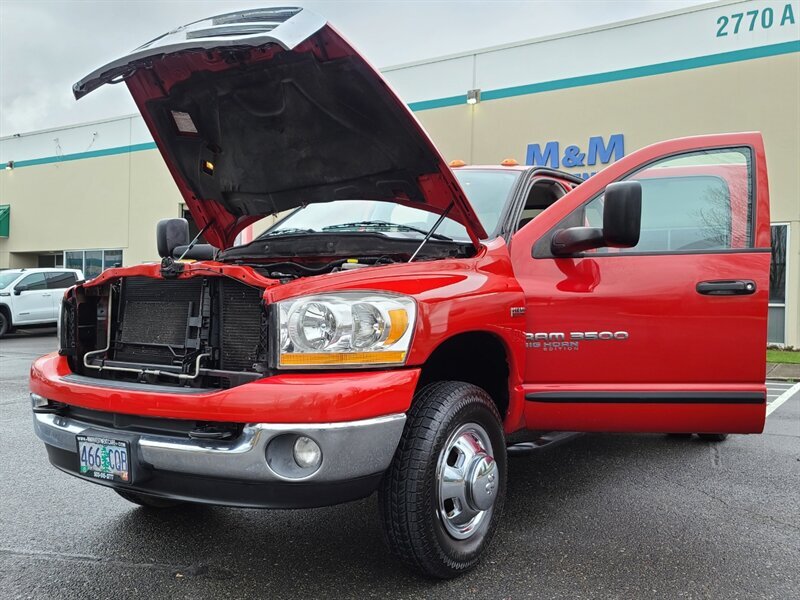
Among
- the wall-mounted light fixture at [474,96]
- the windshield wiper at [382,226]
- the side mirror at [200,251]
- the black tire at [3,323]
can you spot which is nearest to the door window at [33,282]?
the black tire at [3,323]

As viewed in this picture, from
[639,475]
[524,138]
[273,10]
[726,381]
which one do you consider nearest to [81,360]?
[273,10]

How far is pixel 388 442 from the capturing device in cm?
241

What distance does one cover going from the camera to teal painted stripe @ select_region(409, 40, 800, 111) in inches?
500

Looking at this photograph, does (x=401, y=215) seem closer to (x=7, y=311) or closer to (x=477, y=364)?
(x=477, y=364)

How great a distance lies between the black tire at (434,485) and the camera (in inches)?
98.6

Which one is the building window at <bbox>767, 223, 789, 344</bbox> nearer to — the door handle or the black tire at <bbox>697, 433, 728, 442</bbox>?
the black tire at <bbox>697, 433, 728, 442</bbox>

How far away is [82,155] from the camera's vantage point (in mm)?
23281

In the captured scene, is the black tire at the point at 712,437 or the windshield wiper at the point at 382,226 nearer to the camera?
the windshield wiper at the point at 382,226

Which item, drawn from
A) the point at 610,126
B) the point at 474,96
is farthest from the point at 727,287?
the point at 474,96

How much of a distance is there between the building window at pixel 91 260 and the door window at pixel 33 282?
594 centimetres

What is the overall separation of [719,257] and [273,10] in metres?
2.36

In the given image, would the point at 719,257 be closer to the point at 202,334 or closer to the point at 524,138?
the point at 202,334

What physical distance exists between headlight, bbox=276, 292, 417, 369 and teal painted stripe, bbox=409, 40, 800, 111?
43.2ft

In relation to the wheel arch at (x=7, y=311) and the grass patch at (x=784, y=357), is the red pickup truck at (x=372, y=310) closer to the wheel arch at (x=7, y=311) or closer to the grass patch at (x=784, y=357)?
the grass patch at (x=784, y=357)
